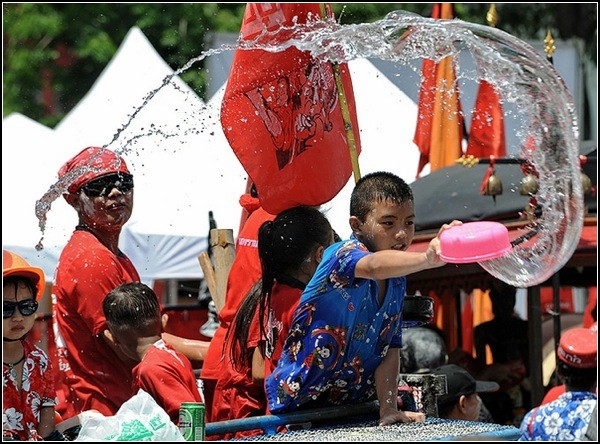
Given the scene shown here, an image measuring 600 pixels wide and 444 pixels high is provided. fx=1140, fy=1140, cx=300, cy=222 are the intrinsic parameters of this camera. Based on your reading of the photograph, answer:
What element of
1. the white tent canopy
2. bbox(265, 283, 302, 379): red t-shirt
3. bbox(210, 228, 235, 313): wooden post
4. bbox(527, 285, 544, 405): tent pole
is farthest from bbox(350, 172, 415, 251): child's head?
the white tent canopy

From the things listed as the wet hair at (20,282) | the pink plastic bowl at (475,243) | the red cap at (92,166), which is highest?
the red cap at (92,166)

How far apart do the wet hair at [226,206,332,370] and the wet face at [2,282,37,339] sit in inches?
31.7

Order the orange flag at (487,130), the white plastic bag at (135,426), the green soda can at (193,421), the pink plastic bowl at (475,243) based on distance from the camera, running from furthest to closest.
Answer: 1. the orange flag at (487,130)
2. the green soda can at (193,421)
3. the white plastic bag at (135,426)
4. the pink plastic bowl at (475,243)

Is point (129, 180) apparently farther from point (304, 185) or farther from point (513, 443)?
point (513, 443)

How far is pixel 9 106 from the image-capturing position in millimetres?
19453

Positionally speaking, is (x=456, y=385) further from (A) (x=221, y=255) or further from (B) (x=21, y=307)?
(B) (x=21, y=307)

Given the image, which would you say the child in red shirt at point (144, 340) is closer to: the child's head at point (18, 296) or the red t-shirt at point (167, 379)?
the red t-shirt at point (167, 379)

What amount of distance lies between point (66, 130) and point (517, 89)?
8373 mm

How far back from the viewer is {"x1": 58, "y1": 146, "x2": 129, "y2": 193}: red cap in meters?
5.09

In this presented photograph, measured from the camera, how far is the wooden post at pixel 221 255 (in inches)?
228

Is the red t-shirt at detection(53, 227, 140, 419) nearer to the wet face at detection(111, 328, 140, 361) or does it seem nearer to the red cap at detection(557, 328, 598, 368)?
the wet face at detection(111, 328, 140, 361)

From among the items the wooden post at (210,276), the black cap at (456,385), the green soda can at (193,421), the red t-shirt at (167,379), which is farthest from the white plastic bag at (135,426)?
the black cap at (456,385)

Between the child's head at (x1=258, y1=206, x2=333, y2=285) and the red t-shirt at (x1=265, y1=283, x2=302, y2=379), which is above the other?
the child's head at (x1=258, y1=206, x2=333, y2=285)

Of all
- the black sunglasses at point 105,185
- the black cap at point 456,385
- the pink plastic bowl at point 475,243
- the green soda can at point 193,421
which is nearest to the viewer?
the pink plastic bowl at point 475,243
